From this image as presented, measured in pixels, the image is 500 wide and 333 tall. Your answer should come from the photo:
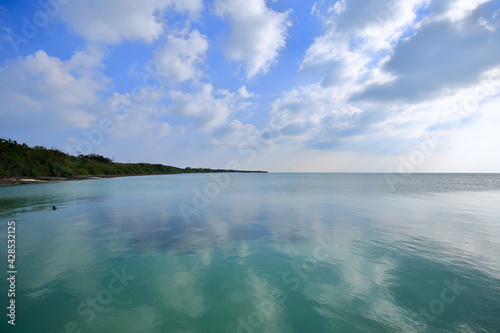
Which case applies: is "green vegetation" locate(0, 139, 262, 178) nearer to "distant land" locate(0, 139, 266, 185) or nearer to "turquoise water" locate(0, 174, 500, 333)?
"distant land" locate(0, 139, 266, 185)

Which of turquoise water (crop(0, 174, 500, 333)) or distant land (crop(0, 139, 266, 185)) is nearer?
turquoise water (crop(0, 174, 500, 333))

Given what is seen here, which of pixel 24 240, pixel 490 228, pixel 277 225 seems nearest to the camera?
pixel 24 240

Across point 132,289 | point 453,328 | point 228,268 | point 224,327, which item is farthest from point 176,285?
point 453,328

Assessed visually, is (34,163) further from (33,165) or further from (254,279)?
(254,279)

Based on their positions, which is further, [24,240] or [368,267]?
[24,240]

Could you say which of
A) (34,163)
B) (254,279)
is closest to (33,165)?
(34,163)

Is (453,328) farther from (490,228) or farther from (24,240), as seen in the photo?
(24,240)

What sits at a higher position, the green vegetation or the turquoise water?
the green vegetation

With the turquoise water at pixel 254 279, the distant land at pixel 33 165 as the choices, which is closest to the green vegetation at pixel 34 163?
the distant land at pixel 33 165

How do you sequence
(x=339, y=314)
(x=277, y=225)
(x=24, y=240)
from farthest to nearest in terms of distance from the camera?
(x=277, y=225), (x=24, y=240), (x=339, y=314)

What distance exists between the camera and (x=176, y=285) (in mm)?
8164

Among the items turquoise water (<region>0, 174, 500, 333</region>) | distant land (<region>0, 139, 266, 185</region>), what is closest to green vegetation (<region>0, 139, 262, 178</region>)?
distant land (<region>0, 139, 266, 185</region>)

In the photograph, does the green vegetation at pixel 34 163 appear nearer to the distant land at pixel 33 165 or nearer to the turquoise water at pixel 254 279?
the distant land at pixel 33 165

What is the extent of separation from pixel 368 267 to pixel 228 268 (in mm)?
6162
